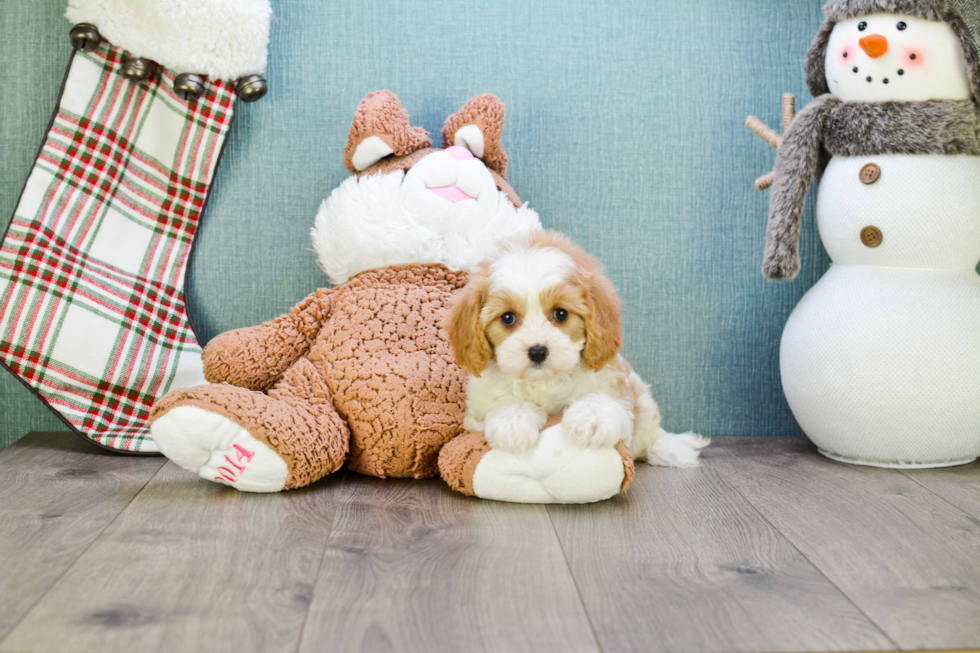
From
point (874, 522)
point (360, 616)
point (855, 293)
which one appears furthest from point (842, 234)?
point (360, 616)

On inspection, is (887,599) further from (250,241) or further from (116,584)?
(250,241)

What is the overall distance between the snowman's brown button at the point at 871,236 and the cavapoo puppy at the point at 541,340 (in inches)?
20.8

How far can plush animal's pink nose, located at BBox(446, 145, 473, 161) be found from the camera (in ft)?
4.80

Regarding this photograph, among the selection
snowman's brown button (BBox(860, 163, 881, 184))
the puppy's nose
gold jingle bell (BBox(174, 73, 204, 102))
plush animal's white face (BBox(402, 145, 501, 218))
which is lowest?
the puppy's nose

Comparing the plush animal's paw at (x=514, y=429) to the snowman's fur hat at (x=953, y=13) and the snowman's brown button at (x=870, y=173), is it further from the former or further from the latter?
the snowman's fur hat at (x=953, y=13)

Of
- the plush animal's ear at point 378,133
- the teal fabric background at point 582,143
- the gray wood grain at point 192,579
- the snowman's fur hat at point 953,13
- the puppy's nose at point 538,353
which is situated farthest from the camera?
the teal fabric background at point 582,143

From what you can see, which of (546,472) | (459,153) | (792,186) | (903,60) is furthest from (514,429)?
(903,60)

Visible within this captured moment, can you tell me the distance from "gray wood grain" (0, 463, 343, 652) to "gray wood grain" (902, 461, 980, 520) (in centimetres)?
96

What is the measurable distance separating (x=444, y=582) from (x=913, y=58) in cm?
115

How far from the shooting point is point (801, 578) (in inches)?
37.5

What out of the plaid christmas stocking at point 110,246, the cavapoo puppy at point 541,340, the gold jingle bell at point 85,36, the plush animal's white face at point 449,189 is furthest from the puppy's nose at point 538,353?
the gold jingle bell at point 85,36

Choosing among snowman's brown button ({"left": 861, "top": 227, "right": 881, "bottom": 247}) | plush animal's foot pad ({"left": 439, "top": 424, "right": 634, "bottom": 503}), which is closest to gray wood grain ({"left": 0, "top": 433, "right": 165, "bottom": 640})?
plush animal's foot pad ({"left": 439, "top": 424, "right": 634, "bottom": 503})

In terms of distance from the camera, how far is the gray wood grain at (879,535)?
0.85 meters

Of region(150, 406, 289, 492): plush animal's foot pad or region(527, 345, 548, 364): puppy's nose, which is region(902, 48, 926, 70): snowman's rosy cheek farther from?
region(150, 406, 289, 492): plush animal's foot pad
